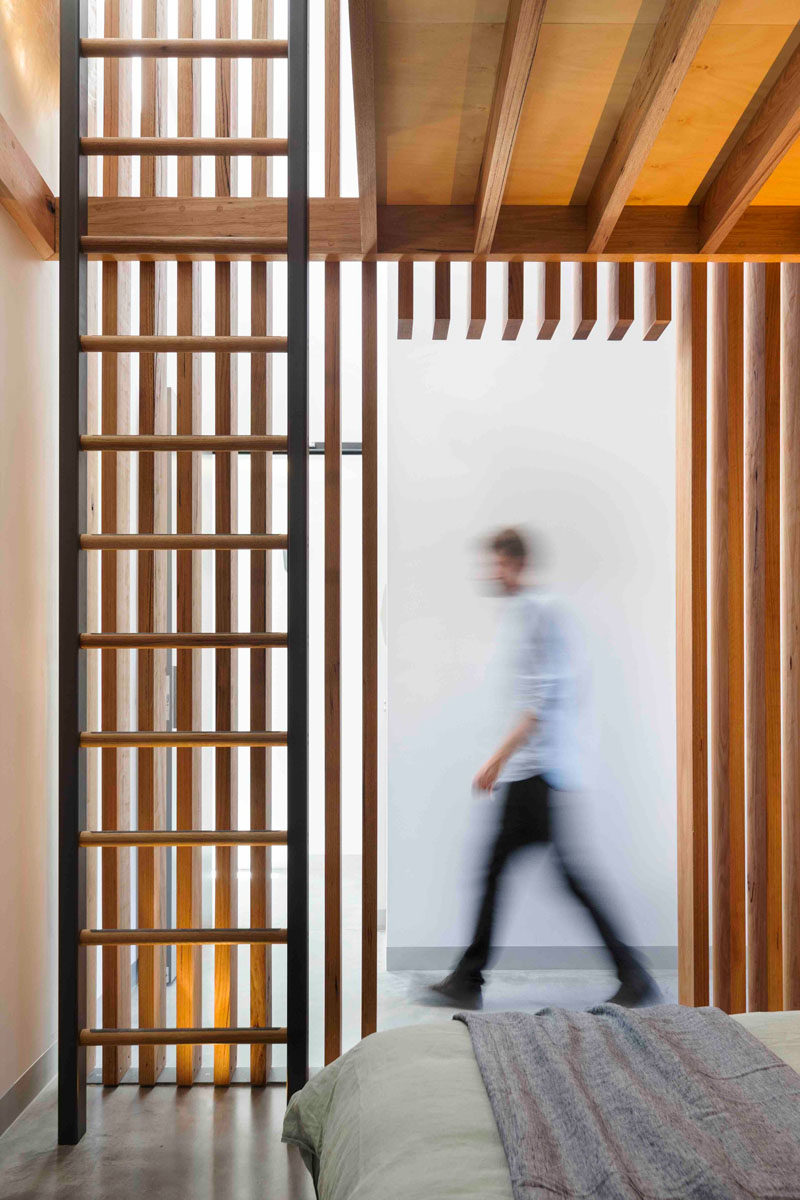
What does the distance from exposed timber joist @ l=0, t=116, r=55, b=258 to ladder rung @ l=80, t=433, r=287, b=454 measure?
595mm

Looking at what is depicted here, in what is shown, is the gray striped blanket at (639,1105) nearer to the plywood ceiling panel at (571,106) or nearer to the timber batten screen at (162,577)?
the timber batten screen at (162,577)

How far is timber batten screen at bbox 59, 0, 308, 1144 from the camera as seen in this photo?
2299 millimetres

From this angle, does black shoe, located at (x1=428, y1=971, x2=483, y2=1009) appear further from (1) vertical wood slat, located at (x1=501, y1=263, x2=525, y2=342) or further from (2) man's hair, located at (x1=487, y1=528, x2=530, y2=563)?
(1) vertical wood slat, located at (x1=501, y1=263, x2=525, y2=342)

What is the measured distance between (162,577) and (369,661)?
0.64m

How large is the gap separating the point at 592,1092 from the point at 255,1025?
1589mm

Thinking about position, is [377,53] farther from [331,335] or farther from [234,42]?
[331,335]

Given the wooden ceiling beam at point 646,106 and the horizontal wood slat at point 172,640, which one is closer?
the wooden ceiling beam at point 646,106

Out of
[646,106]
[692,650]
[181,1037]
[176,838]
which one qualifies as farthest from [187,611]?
[646,106]

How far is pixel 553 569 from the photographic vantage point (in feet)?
11.9

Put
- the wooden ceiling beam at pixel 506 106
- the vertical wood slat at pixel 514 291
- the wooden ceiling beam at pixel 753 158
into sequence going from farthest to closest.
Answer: the vertical wood slat at pixel 514 291
the wooden ceiling beam at pixel 753 158
the wooden ceiling beam at pixel 506 106

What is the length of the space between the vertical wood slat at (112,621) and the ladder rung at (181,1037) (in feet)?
1.15

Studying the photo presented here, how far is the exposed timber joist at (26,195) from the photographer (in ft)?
7.54

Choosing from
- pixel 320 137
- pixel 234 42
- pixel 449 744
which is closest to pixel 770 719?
pixel 449 744

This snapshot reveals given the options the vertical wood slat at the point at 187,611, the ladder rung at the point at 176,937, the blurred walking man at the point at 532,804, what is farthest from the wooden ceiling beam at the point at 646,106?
the ladder rung at the point at 176,937
